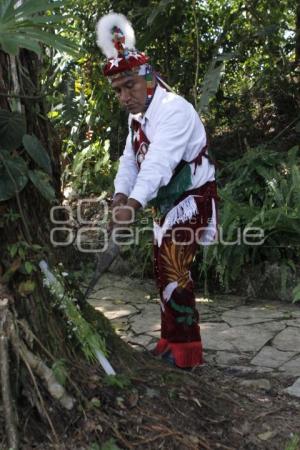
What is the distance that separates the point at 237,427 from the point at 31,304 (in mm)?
1023

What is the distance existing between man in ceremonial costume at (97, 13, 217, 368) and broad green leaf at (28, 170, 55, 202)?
16.6 inches

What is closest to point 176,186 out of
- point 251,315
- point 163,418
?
point 163,418

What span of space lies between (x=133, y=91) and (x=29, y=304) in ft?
3.99

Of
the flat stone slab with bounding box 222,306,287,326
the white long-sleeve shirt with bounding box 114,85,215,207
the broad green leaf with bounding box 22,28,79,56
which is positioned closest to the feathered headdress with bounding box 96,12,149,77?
the white long-sleeve shirt with bounding box 114,85,215,207

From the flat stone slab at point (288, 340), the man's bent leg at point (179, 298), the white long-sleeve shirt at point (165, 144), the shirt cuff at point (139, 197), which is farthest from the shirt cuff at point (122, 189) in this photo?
the flat stone slab at point (288, 340)

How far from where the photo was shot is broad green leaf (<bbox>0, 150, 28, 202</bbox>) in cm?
253

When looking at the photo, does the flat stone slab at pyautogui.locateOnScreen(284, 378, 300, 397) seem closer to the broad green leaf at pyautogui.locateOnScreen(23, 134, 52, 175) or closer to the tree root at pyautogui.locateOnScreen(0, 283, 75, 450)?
→ the tree root at pyautogui.locateOnScreen(0, 283, 75, 450)

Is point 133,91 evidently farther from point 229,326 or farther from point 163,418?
point 229,326

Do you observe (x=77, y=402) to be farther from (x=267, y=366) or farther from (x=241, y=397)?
(x=267, y=366)

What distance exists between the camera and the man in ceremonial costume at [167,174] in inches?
122

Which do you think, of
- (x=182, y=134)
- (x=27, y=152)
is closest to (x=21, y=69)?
(x=27, y=152)

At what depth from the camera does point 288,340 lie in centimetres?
→ 432

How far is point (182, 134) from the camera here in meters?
3.14

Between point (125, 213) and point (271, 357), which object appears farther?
point (271, 357)
